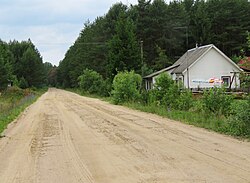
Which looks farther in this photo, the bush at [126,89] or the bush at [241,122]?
the bush at [126,89]

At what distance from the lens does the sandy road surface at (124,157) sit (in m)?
7.15

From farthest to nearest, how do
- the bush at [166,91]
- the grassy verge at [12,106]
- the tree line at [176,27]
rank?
the tree line at [176,27], the bush at [166,91], the grassy verge at [12,106]

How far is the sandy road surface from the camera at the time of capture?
23.5ft

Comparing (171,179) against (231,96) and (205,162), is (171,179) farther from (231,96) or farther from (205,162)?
(231,96)

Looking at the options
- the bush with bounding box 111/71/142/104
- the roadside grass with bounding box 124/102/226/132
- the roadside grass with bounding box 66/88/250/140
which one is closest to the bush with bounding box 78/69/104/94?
the bush with bounding box 111/71/142/104

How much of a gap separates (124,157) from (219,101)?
875 centimetres

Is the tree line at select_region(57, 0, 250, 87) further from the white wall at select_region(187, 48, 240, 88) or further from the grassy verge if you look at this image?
the white wall at select_region(187, 48, 240, 88)

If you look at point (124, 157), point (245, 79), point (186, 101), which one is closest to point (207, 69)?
point (186, 101)

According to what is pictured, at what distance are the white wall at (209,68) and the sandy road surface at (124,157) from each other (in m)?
28.8

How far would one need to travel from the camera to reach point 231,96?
16.7 meters

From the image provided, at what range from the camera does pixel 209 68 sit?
42.8m

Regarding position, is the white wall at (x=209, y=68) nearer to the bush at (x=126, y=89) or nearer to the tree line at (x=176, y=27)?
the bush at (x=126, y=89)

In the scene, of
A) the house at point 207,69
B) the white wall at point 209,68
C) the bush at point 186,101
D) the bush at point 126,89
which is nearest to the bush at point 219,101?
the bush at point 186,101

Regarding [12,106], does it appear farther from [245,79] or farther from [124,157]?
[124,157]
